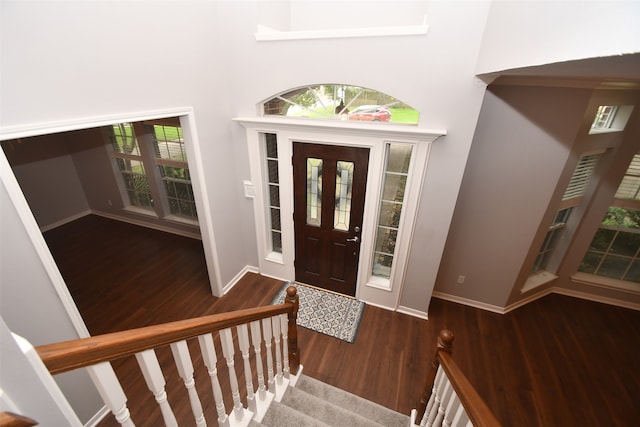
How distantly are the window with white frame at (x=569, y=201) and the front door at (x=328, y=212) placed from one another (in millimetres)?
2582

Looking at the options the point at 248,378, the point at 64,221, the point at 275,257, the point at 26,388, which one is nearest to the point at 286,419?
the point at 248,378

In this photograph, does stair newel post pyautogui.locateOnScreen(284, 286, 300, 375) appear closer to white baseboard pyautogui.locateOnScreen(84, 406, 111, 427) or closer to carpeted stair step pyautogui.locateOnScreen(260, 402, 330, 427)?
carpeted stair step pyautogui.locateOnScreen(260, 402, 330, 427)

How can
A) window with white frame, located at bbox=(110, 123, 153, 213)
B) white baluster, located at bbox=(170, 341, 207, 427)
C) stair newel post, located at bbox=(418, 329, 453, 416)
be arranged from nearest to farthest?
white baluster, located at bbox=(170, 341, 207, 427) → stair newel post, located at bbox=(418, 329, 453, 416) → window with white frame, located at bbox=(110, 123, 153, 213)

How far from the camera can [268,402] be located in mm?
1853

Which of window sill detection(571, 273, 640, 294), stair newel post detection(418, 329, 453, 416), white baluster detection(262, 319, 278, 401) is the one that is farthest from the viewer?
window sill detection(571, 273, 640, 294)

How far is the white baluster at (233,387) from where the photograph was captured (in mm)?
1299

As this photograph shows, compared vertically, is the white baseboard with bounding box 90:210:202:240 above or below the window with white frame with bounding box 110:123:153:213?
below

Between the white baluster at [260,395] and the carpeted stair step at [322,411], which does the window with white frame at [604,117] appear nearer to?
the carpeted stair step at [322,411]

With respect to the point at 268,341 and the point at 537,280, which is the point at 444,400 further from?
the point at 537,280

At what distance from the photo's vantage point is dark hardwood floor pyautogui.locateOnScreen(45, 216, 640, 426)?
259 centimetres

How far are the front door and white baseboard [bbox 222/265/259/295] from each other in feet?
2.42

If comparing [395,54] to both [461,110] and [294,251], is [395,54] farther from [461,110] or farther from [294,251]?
[294,251]

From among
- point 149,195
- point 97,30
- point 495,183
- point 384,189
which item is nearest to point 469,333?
point 495,183

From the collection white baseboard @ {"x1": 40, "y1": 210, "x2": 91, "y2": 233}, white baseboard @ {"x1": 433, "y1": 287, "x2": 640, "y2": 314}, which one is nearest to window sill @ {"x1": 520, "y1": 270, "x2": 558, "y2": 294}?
white baseboard @ {"x1": 433, "y1": 287, "x2": 640, "y2": 314}
